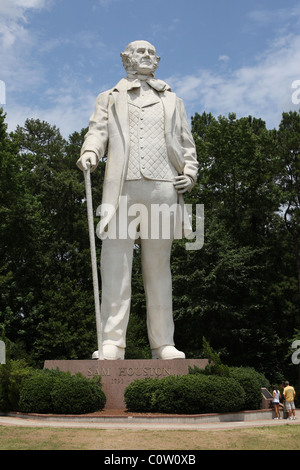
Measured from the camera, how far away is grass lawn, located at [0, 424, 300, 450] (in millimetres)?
6418

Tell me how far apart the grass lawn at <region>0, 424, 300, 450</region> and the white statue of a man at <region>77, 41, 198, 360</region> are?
9.79ft

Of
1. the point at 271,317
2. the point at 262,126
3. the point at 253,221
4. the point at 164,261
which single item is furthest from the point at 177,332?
the point at 164,261

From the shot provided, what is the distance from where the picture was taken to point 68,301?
2469cm

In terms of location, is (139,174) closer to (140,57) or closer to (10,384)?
(140,57)

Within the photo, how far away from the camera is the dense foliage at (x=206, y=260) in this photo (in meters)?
23.5

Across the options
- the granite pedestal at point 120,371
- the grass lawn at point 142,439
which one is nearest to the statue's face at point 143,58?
the granite pedestal at point 120,371

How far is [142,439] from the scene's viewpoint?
6777 millimetres

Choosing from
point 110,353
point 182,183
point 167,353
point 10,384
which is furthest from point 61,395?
point 182,183

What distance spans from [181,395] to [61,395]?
1844 millimetres

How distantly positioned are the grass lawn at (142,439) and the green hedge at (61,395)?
1.27m

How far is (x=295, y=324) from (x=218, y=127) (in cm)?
950

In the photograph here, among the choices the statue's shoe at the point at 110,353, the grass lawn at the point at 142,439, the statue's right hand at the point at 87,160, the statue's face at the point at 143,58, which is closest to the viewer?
the grass lawn at the point at 142,439

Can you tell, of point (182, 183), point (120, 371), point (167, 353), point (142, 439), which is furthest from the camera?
point (182, 183)

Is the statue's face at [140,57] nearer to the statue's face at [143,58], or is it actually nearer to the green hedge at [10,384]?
the statue's face at [143,58]
